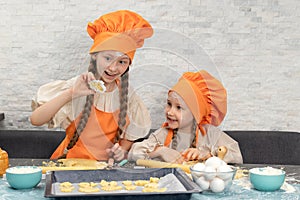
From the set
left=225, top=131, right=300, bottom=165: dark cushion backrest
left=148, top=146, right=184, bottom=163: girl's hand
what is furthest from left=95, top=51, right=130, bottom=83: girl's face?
left=225, top=131, right=300, bottom=165: dark cushion backrest

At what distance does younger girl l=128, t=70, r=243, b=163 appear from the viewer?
81.0 inches

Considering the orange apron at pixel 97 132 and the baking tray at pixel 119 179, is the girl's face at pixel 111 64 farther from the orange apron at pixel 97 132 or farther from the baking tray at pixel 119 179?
the baking tray at pixel 119 179

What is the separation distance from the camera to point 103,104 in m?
2.21

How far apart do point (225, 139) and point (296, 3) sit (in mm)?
1076

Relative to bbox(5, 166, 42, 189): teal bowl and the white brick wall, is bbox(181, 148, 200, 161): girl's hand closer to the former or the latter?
bbox(5, 166, 42, 189): teal bowl

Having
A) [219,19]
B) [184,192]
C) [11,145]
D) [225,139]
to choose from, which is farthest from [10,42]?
[184,192]

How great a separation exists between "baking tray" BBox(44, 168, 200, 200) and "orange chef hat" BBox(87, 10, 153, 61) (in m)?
0.55

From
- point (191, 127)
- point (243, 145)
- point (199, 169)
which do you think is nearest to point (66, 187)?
point (199, 169)

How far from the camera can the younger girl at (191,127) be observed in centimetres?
206

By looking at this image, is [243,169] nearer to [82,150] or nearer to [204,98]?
[204,98]

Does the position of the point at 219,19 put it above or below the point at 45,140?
above

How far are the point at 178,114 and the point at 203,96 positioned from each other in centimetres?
15

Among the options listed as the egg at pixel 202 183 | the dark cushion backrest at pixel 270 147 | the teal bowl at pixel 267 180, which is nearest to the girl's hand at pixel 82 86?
the egg at pixel 202 183

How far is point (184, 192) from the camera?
1412 mm
